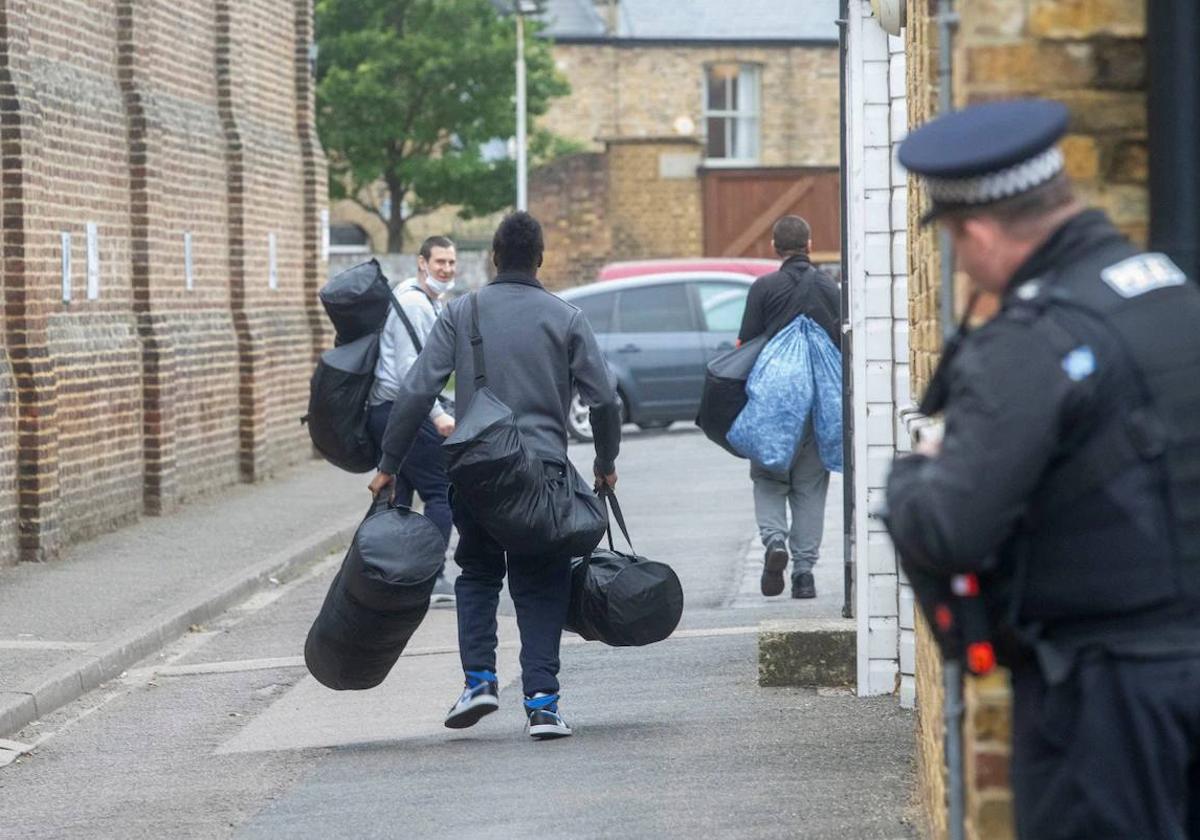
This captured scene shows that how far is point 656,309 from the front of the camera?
21.6 m

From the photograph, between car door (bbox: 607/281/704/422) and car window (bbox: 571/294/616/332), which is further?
car window (bbox: 571/294/616/332)

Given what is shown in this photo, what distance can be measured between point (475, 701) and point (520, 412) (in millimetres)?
1041

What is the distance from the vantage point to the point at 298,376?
744 inches

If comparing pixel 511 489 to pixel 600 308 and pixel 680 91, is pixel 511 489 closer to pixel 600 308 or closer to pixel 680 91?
pixel 600 308

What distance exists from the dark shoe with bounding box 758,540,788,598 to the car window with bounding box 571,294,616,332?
11.1 meters

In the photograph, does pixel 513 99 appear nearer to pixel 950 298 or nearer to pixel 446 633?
pixel 446 633

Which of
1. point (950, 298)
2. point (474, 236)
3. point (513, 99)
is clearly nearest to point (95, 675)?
point (950, 298)

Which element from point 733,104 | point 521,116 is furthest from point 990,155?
point 733,104

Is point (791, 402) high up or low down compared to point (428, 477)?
up

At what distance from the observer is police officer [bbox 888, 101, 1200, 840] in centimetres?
301

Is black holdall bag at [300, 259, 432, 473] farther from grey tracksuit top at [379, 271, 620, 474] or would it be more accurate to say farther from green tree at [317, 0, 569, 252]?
green tree at [317, 0, 569, 252]

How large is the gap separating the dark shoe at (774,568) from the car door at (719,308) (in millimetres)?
11009

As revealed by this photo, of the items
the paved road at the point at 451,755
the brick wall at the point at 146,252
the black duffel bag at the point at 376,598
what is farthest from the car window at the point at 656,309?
the black duffel bag at the point at 376,598

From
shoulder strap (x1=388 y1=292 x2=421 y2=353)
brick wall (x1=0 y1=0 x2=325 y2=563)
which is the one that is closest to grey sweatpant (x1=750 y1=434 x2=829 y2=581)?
shoulder strap (x1=388 y1=292 x2=421 y2=353)
